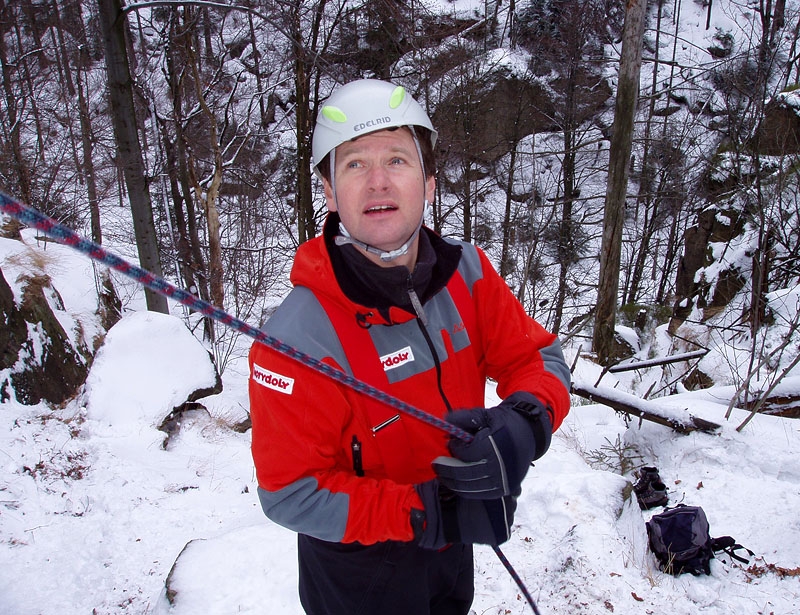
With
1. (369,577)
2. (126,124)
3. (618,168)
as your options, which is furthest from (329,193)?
(618,168)

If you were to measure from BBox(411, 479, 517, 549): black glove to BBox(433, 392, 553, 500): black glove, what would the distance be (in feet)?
0.18

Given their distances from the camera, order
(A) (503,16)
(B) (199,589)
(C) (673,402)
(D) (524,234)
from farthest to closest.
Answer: (A) (503,16) → (D) (524,234) → (C) (673,402) → (B) (199,589)

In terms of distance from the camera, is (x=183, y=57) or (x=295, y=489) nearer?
(x=295, y=489)

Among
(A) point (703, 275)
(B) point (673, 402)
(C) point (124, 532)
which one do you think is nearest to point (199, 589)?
(C) point (124, 532)

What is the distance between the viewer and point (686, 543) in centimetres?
293

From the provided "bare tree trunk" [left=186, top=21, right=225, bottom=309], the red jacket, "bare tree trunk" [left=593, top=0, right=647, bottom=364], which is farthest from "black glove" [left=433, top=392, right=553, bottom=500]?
"bare tree trunk" [left=186, top=21, right=225, bottom=309]

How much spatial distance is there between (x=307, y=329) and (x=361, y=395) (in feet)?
0.80

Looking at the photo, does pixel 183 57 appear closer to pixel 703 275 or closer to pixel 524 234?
pixel 524 234

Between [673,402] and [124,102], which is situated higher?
[124,102]

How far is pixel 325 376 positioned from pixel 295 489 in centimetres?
30

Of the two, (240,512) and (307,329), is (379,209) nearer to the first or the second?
(307,329)

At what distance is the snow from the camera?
266 centimetres

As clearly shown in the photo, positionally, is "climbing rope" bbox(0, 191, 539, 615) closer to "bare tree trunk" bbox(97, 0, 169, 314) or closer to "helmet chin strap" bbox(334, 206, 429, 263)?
"helmet chin strap" bbox(334, 206, 429, 263)

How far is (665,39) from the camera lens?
26094 mm
